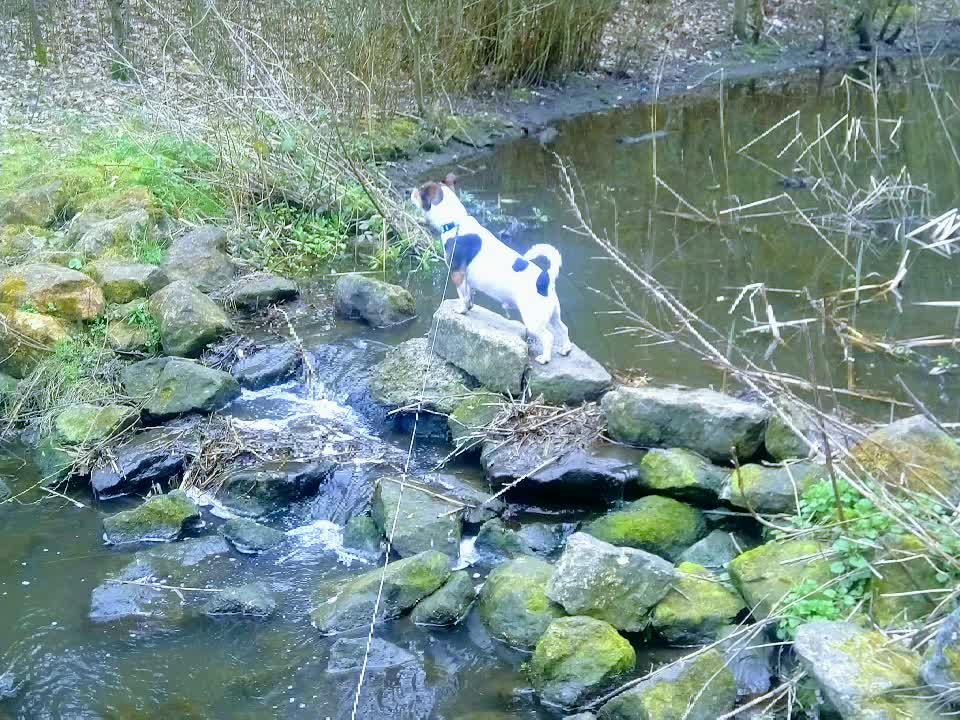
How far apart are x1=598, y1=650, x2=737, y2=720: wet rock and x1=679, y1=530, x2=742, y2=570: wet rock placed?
0.97m

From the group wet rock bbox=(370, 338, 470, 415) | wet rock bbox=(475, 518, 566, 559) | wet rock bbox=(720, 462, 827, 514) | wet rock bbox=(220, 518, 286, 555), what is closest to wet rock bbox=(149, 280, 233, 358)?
wet rock bbox=(370, 338, 470, 415)

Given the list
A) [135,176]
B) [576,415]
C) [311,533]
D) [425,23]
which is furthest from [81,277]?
[425,23]

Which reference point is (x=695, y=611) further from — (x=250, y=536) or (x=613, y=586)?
(x=250, y=536)

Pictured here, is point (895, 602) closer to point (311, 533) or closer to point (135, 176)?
point (311, 533)

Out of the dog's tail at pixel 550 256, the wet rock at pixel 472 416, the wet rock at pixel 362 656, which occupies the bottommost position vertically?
the wet rock at pixel 362 656

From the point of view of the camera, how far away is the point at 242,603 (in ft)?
16.9

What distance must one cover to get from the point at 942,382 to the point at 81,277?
6.15 meters

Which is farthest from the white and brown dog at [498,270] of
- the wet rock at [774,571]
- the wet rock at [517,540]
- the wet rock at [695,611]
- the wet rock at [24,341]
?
the wet rock at [24,341]

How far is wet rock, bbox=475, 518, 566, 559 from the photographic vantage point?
18.1ft

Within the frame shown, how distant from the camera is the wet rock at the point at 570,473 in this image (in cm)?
578

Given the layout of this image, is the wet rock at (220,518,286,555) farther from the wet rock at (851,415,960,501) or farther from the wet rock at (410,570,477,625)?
the wet rock at (851,415,960,501)

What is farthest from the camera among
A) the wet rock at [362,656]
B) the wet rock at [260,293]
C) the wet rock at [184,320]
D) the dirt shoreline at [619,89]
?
the dirt shoreline at [619,89]

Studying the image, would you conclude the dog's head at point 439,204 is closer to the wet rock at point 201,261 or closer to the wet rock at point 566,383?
the wet rock at point 566,383

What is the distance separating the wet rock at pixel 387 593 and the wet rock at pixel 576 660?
78 centimetres
